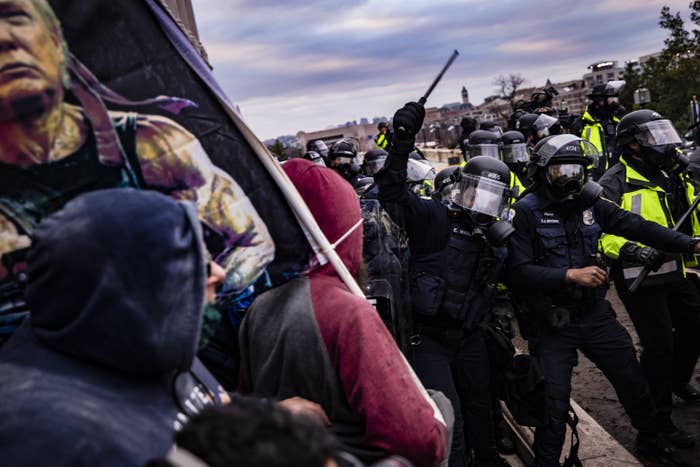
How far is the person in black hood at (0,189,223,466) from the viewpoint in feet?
3.81

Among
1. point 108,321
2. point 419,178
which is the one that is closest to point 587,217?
point 419,178

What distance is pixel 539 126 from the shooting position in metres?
8.91

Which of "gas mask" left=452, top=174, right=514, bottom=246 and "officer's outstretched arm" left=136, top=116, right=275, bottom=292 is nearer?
"officer's outstretched arm" left=136, top=116, right=275, bottom=292

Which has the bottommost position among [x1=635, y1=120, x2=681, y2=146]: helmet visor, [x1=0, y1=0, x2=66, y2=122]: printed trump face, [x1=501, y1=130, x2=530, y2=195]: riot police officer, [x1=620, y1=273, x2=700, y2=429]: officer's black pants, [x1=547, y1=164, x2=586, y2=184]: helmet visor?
[x1=620, y1=273, x2=700, y2=429]: officer's black pants

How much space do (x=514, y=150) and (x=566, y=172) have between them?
3.60 m

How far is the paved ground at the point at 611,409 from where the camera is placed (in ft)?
15.7

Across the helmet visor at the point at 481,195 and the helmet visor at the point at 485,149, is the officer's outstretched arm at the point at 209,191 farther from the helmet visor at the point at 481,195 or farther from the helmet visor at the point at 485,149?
the helmet visor at the point at 485,149

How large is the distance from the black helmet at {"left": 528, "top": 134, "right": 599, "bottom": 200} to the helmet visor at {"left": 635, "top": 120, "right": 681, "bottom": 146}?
80 cm

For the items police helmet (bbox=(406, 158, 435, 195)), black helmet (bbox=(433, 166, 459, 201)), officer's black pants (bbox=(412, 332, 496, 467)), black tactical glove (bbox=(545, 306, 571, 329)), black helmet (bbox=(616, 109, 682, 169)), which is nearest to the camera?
officer's black pants (bbox=(412, 332, 496, 467))

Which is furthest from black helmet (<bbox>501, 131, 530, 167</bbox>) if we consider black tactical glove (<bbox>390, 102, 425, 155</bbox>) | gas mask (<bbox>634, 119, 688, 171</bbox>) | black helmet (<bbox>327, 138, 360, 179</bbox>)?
black tactical glove (<bbox>390, 102, 425, 155</bbox>)

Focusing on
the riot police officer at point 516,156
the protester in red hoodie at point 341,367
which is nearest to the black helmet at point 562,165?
the protester in red hoodie at point 341,367

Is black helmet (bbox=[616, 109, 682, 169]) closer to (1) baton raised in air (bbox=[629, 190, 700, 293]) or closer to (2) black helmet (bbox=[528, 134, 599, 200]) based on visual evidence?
(1) baton raised in air (bbox=[629, 190, 700, 293])

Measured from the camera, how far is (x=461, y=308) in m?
3.92

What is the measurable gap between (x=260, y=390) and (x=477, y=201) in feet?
7.77
